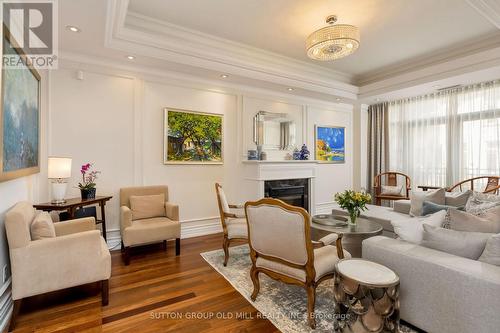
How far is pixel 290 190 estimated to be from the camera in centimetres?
492

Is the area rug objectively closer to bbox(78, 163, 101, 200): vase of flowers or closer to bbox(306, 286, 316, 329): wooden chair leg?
bbox(306, 286, 316, 329): wooden chair leg

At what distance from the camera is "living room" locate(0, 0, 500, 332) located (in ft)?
6.06

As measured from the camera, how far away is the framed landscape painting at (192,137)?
3.93 meters

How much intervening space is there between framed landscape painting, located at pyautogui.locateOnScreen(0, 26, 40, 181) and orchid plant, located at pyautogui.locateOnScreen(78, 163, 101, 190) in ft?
1.62

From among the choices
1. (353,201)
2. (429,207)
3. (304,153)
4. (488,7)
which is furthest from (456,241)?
(304,153)

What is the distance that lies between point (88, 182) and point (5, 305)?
169cm

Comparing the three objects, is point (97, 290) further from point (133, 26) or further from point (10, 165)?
point (133, 26)

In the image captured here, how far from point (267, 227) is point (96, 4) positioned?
2523 mm

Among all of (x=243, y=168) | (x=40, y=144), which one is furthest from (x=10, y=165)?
(x=243, y=168)

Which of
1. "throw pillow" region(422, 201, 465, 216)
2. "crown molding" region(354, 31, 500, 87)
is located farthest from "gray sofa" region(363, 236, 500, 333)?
"crown molding" region(354, 31, 500, 87)

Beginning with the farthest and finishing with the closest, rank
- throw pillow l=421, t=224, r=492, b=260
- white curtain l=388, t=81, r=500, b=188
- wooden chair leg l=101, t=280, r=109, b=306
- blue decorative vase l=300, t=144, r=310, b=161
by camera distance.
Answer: blue decorative vase l=300, t=144, r=310, b=161 → white curtain l=388, t=81, r=500, b=188 → wooden chair leg l=101, t=280, r=109, b=306 → throw pillow l=421, t=224, r=492, b=260

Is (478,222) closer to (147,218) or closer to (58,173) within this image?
(147,218)

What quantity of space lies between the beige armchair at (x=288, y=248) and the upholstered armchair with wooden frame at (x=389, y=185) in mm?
3591

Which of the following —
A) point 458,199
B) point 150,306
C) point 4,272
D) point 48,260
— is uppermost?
point 458,199
